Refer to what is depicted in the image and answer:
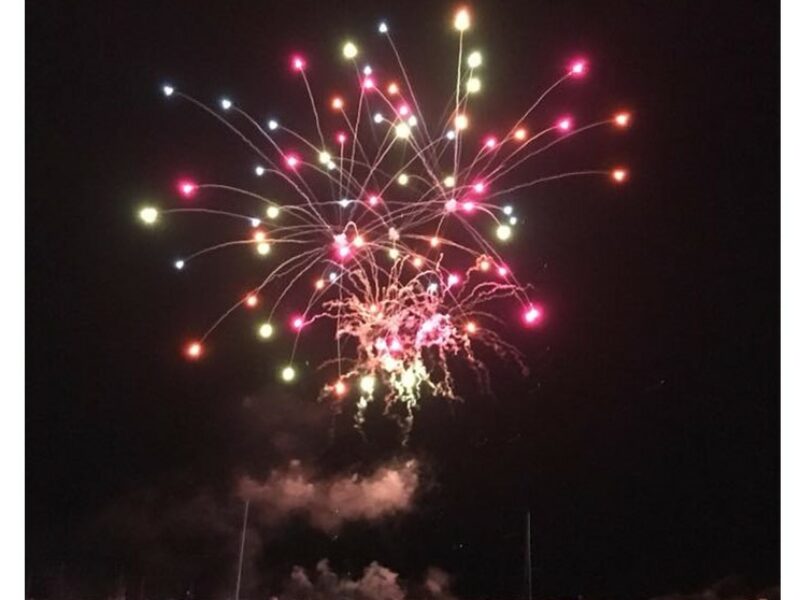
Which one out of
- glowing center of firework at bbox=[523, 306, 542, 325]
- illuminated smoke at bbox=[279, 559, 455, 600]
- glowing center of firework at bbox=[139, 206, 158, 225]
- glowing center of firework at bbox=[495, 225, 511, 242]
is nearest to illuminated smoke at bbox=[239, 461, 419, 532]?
illuminated smoke at bbox=[279, 559, 455, 600]

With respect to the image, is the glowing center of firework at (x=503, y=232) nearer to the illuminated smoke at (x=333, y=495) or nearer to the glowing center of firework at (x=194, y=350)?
the illuminated smoke at (x=333, y=495)

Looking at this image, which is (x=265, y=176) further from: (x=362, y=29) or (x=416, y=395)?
(x=416, y=395)

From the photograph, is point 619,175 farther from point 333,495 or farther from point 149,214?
point 149,214

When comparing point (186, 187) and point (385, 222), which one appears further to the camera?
point (186, 187)

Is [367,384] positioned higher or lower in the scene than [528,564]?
higher

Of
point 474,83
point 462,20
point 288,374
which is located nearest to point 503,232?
point 474,83

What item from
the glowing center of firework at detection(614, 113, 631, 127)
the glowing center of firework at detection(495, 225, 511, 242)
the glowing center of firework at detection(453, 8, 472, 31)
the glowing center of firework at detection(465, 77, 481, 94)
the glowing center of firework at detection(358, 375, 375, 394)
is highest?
the glowing center of firework at detection(453, 8, 472, 31)

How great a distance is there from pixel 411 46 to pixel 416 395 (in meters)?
1.33

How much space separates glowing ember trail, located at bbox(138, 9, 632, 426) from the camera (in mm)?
3115

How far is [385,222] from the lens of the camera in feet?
10.2

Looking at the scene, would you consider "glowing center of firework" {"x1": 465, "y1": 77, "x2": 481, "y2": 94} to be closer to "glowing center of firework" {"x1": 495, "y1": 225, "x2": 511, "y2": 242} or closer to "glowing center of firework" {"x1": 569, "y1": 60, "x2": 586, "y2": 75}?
"glowing center of firework" {"x1": 569, "y1": 60, "x2": 586, "y2": 75}

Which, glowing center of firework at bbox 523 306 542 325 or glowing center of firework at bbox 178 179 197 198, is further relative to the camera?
glowing center of firework at bbox 178 179 197 198

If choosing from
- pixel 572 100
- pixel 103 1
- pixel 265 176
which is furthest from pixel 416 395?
pixel 103 1
